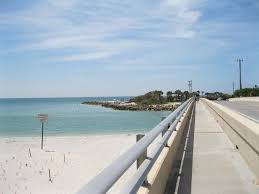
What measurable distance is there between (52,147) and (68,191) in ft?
54.3

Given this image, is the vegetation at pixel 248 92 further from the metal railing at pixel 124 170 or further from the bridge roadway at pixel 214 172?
the metal railing at pixel 124 170

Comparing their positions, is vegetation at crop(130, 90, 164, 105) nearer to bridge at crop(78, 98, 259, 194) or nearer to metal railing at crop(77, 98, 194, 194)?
bridge at crop(78, 98, 259, 194)

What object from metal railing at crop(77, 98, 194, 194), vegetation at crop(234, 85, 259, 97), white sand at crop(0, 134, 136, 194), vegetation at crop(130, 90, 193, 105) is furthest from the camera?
vegetation at crop(130, 90, 193, 105)

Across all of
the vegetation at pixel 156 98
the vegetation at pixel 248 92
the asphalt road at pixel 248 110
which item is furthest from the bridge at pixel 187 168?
the vegetation at pixel 156 98

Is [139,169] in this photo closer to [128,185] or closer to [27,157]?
[128,185]

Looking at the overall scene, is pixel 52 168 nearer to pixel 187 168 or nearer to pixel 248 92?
pixel 187 168

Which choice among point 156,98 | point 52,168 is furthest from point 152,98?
point 52,168

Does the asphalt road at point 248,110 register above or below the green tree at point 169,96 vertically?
below

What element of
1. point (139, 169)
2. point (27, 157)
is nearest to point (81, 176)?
point (27, 157)

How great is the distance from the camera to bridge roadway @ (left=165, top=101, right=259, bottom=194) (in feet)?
22.9

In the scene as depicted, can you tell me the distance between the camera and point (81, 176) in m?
20.0

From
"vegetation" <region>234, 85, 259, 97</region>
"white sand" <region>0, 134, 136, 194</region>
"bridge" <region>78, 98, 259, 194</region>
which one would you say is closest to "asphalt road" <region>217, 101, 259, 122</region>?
"white sand" <region>0, 134, 136, 194</region>

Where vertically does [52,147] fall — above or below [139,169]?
below

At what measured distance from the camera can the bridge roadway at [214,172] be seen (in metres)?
6.98
